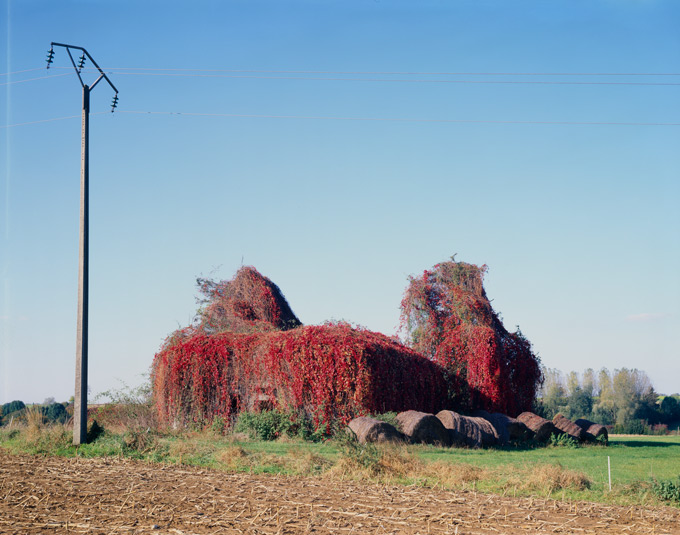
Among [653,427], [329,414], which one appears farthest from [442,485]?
[653,427]

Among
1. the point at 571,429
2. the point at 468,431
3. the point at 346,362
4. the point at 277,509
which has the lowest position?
the point at 571,429

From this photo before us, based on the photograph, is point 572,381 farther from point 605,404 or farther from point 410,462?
point 410,462

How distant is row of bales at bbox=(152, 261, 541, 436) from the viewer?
19.8 metres

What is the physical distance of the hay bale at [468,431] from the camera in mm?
18953

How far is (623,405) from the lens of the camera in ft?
179

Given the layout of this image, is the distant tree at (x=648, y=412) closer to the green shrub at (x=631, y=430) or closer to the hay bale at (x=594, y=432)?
the green shrub at (x=631, y=430)

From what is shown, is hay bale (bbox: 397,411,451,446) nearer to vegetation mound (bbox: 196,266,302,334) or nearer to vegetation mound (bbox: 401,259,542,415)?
vegetation mound (bbox: 401,259,542,415)

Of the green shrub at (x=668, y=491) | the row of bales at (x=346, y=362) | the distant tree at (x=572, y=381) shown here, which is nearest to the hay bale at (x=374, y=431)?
the row of bales at (x=346, y=362)

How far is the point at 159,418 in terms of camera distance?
72.3ft

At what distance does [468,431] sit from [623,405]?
138 feet

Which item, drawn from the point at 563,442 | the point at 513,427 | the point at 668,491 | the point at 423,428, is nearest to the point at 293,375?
the point at 423,428

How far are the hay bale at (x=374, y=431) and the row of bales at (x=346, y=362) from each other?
249cm

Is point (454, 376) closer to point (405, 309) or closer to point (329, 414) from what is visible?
point (405, 309)

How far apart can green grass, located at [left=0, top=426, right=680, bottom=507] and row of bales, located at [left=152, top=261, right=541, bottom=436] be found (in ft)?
6.70
